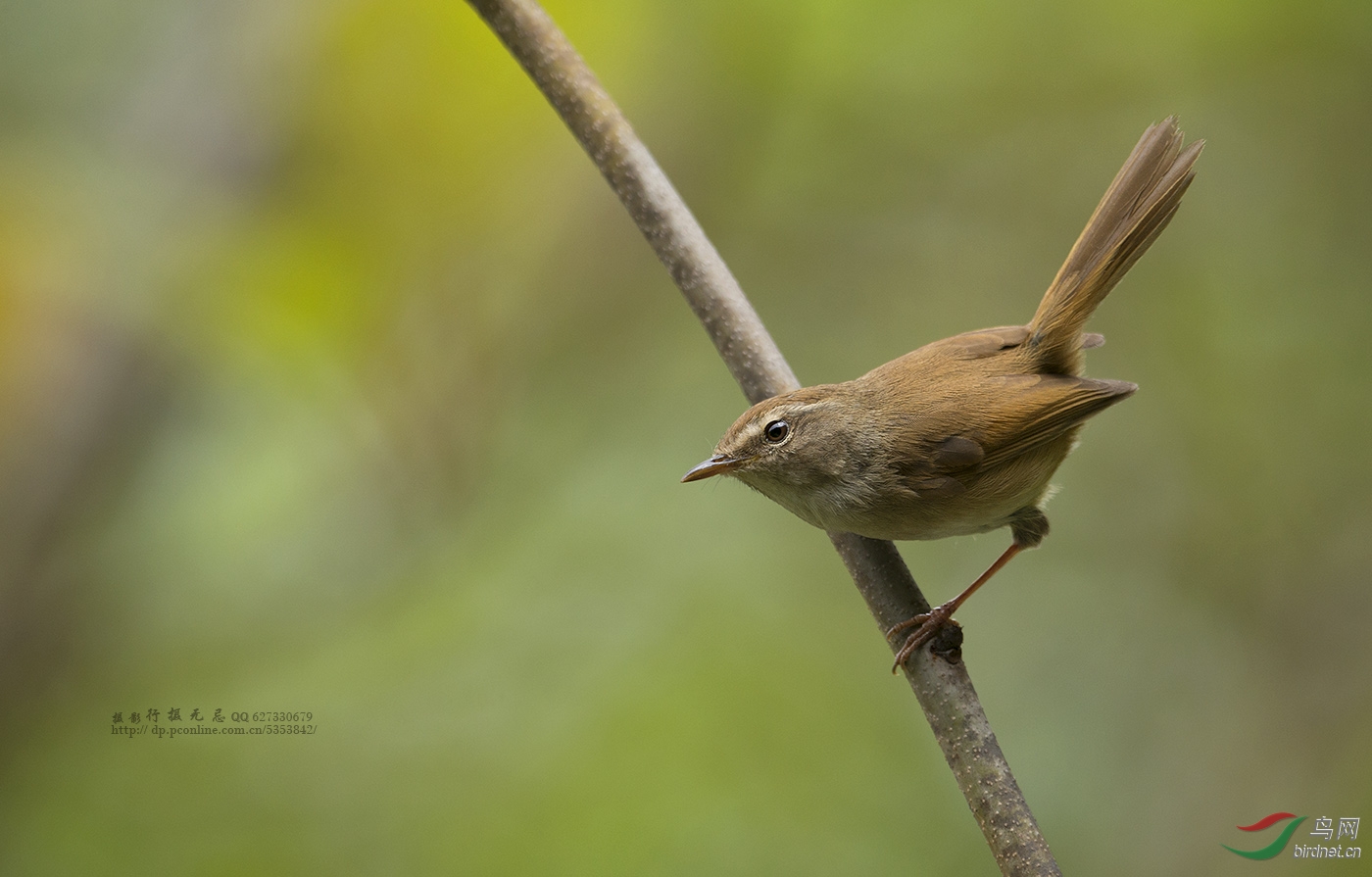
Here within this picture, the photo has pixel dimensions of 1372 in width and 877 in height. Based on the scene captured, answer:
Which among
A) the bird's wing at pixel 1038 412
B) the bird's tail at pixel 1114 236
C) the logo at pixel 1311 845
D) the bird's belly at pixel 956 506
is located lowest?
the logo at pixel 1311 845

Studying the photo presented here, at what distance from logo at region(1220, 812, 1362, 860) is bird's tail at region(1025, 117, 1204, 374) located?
7.47 ft

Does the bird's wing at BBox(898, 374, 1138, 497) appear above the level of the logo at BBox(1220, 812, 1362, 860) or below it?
above

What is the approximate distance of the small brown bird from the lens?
240 centimetres

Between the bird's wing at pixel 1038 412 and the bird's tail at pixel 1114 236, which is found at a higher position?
the bird's tail at pixel 1114 236

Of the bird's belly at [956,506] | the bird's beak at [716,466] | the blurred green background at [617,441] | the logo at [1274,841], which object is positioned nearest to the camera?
the bird's belly at [956,506]

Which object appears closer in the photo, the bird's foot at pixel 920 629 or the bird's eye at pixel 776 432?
the bird's foot at pixel 920 629

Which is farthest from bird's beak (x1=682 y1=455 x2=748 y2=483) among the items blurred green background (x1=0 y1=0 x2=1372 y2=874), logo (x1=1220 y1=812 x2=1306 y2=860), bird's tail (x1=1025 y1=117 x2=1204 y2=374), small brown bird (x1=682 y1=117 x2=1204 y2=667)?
logo (x1=1220 y1=812 x2=1306 y2=860)

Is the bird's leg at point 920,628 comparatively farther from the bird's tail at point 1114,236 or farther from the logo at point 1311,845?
the logo at point 1311,845

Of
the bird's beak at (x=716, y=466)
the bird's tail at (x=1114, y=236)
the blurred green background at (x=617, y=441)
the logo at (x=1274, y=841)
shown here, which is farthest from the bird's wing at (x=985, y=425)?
the logo at (x=1274, y=841)

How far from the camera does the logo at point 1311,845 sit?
3.70 meters

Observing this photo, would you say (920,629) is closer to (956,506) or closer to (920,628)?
(920,628)

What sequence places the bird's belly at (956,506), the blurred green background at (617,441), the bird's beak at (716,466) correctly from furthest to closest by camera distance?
1. the blurred green background at (617,441)
2. the bird's beak at (716,466)
3. the bird's belly at (956,506)

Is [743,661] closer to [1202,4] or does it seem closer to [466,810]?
[466,810]

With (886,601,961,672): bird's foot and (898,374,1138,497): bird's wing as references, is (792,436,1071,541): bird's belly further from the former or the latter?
(886,601,961,672): bird's foot
